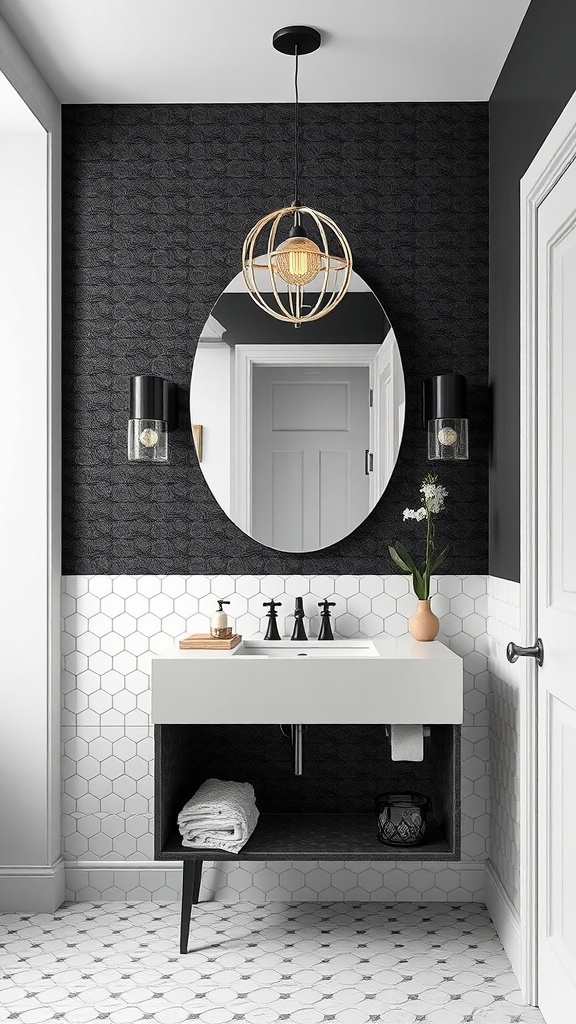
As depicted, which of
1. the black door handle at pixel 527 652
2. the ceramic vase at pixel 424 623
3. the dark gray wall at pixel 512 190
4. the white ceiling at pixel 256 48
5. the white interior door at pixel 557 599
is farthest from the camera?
the ceramic vase at pixel 424 623

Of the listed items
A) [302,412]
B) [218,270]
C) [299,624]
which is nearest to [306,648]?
[299,624]

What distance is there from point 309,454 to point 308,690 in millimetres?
914

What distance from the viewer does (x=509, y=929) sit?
9.48 feet

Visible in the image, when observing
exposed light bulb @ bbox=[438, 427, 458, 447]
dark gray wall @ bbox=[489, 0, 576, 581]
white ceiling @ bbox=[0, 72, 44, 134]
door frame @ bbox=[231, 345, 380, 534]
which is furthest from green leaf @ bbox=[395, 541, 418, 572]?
white ceiling @ bbox=[0, 72, 44, 134]

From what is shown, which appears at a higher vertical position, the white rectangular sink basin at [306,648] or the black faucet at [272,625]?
the black faucet at [272,625]

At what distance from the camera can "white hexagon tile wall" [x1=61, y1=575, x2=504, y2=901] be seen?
132 inches

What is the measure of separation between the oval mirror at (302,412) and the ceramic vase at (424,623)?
386mm

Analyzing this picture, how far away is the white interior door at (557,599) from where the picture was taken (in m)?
2.25

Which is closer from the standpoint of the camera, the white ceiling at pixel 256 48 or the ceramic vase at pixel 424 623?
the white ceiling at pixel 256 48

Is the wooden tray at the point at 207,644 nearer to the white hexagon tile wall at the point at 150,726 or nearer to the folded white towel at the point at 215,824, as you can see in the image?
the white hexagon tile wall at the point at 150,726

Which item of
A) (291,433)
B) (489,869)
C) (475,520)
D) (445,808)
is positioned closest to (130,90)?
(291,433)

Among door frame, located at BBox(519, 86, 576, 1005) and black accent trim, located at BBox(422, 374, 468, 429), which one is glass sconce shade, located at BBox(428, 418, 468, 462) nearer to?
black accent trim, located at BBox(422, 374, 468, 429)

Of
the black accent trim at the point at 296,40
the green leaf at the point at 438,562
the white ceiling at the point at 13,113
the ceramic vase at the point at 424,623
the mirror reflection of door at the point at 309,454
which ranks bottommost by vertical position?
the ceramic vase at the point at 424,623

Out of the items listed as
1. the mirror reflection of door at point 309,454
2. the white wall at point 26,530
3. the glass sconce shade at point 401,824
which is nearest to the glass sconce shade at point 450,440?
the mirror reflection of door at point 309,454
